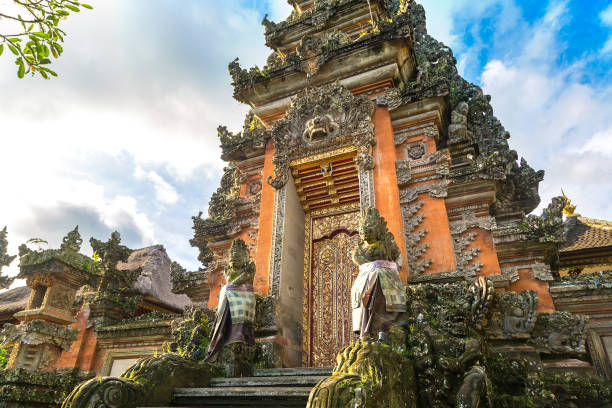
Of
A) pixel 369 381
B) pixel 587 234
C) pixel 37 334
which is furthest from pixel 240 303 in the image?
pixel 587 234

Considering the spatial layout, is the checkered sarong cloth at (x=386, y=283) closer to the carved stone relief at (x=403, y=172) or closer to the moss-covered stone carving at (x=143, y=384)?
the moss-covered stone carving at (x=143, y=384)

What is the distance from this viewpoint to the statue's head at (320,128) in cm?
959

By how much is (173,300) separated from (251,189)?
429 inches

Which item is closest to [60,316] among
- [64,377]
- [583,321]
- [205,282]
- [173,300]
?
[64,377]

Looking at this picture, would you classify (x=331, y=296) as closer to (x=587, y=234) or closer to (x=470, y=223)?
(x=470, y=223)

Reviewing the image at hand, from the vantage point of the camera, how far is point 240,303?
6.95 meters

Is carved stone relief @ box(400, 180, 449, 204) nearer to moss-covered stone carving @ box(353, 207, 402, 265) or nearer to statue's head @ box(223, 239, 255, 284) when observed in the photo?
moss-covered stone carving @ box(353, 207, 402, 265)

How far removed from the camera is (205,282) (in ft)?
34.2

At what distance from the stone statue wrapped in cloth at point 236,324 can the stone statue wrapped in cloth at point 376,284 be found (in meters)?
2.09

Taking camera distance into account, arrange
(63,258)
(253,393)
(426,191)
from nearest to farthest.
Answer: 1. (253,393)
2. (426,191)
3. (63,258)

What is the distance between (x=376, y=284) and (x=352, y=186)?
173 inches

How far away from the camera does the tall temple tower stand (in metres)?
7.75

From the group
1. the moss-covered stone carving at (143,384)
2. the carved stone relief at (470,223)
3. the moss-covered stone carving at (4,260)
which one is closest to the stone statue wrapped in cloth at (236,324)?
the moss-covered stone carving at (143,384)

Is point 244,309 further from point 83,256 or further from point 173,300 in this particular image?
point 173,300
